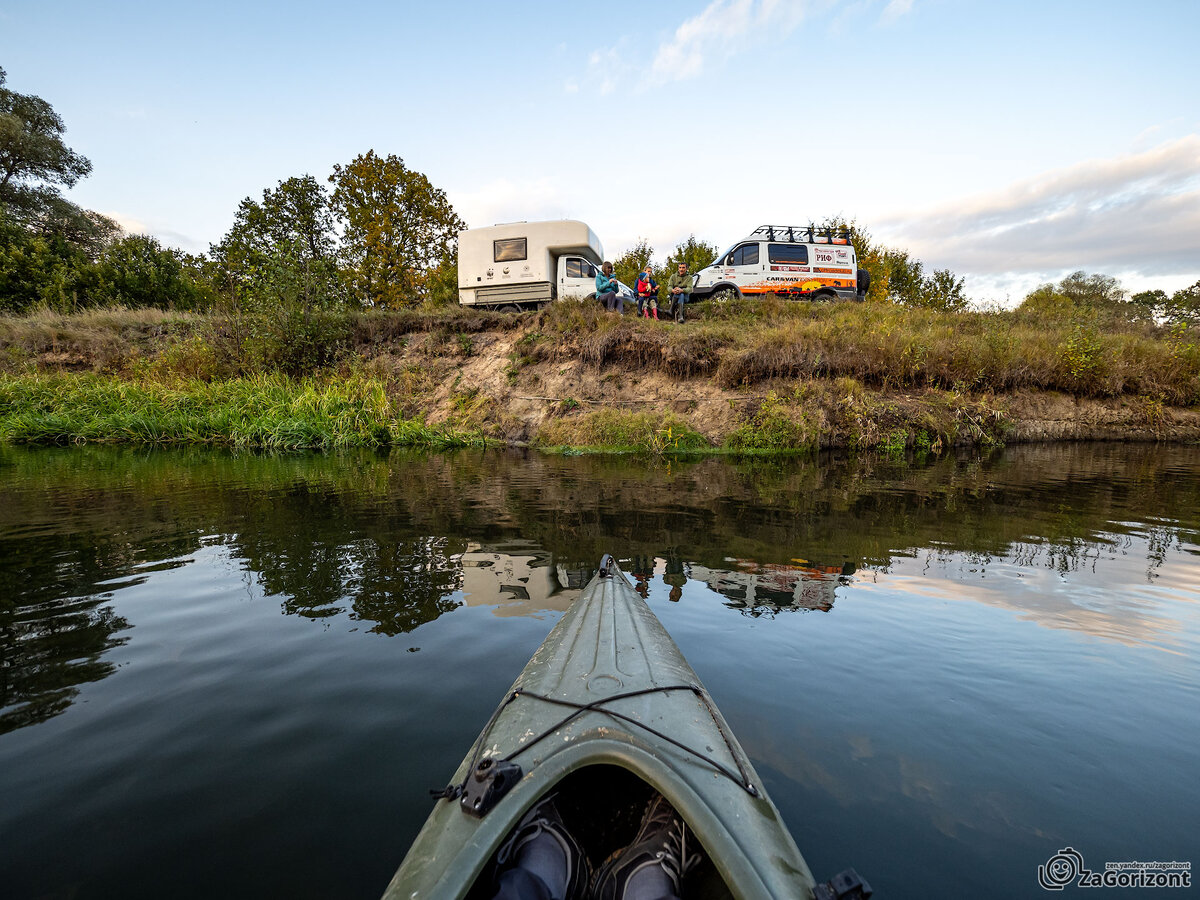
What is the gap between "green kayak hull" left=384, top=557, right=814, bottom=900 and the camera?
1.28m

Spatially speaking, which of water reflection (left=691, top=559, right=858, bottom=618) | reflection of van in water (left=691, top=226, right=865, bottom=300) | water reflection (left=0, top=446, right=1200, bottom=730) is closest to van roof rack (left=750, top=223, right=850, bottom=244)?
reflection of van in water (left=691, top=226, right=865, bottom=300)

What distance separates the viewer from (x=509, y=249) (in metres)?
17.7

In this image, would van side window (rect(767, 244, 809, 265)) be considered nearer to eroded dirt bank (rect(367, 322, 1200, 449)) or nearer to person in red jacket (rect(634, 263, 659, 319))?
person in red jacket (rect(634, 263, 659, 319))

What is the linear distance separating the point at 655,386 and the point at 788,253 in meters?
6.98

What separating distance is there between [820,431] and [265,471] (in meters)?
13.2

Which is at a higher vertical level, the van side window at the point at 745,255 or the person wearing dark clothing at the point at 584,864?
the van side window at the point at 745,255

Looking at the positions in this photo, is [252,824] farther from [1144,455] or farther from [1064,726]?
[1144,455]

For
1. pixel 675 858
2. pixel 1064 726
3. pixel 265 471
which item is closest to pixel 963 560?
pixel 1064 726

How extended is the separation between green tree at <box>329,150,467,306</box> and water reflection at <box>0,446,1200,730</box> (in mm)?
18016

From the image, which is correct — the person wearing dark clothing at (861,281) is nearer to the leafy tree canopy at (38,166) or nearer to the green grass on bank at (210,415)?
the green grass on bank at (210,415)

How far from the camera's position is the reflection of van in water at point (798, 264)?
17.5 meters

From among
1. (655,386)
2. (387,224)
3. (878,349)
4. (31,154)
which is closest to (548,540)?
(655,386)

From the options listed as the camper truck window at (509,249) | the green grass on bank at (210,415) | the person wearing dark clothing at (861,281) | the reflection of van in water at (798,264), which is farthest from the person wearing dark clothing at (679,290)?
the green grass on bank at (210,415)

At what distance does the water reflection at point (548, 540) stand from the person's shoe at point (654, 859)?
218 cm
